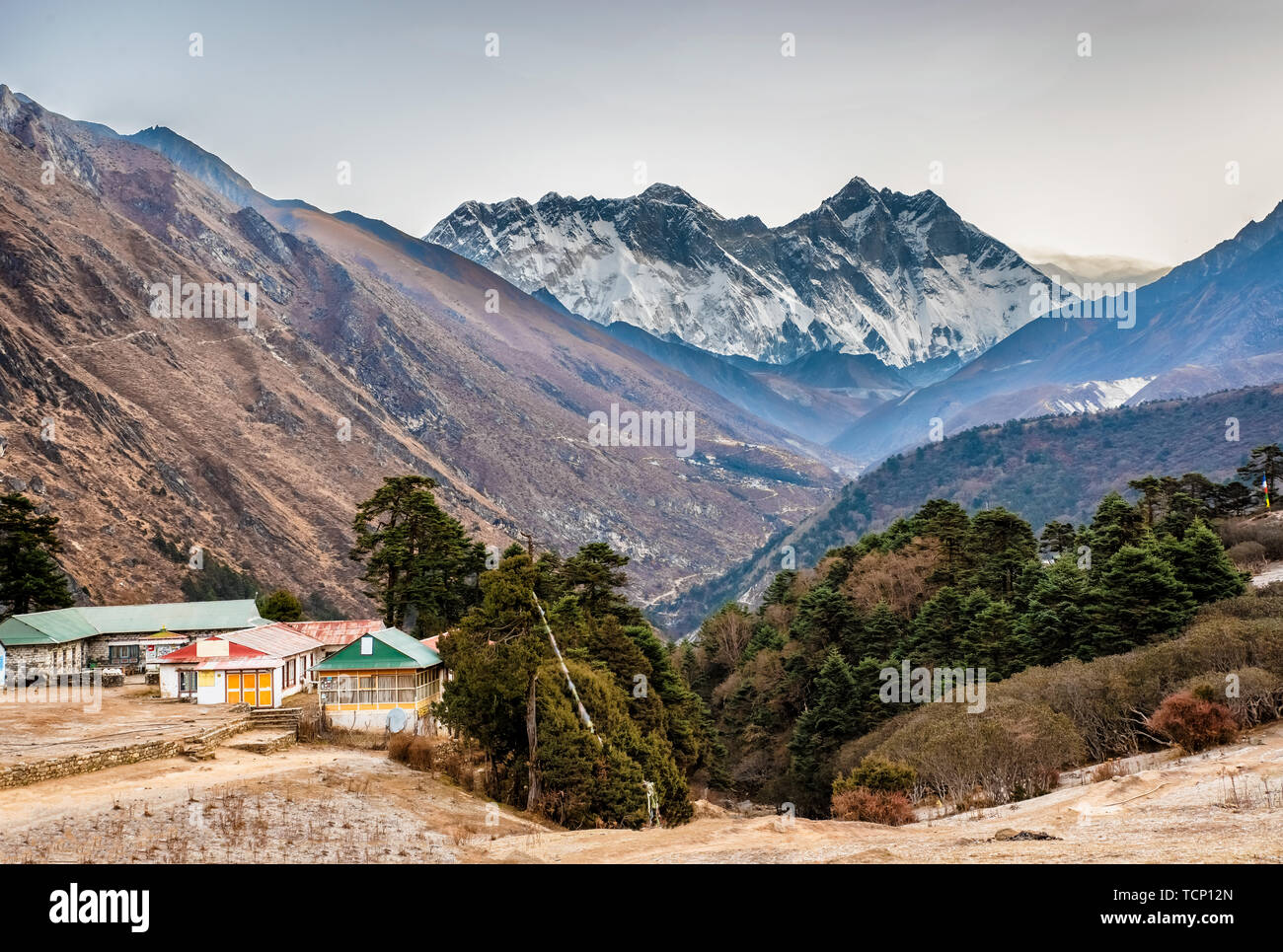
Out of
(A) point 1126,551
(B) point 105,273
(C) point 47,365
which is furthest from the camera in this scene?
(B) point 105,273

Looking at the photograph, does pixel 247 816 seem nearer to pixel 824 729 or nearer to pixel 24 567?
pixel 824 729

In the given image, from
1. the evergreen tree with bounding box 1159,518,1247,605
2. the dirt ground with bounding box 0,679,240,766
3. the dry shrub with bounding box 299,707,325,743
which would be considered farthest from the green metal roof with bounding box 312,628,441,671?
the evergreen tree with bounding box 1159,518,1247,605

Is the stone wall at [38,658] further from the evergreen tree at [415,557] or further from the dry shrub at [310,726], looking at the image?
the dry shrub at [310,726]

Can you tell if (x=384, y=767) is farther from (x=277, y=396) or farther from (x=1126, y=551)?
(x=277, y=396)

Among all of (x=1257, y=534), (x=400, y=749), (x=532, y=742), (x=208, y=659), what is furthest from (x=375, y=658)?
(x=1257, y=534)

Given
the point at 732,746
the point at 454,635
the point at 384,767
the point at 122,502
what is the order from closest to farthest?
1. the point at 384,767
2. the point at 454,635
3. the point at 732,746
4. the point at 122,502
